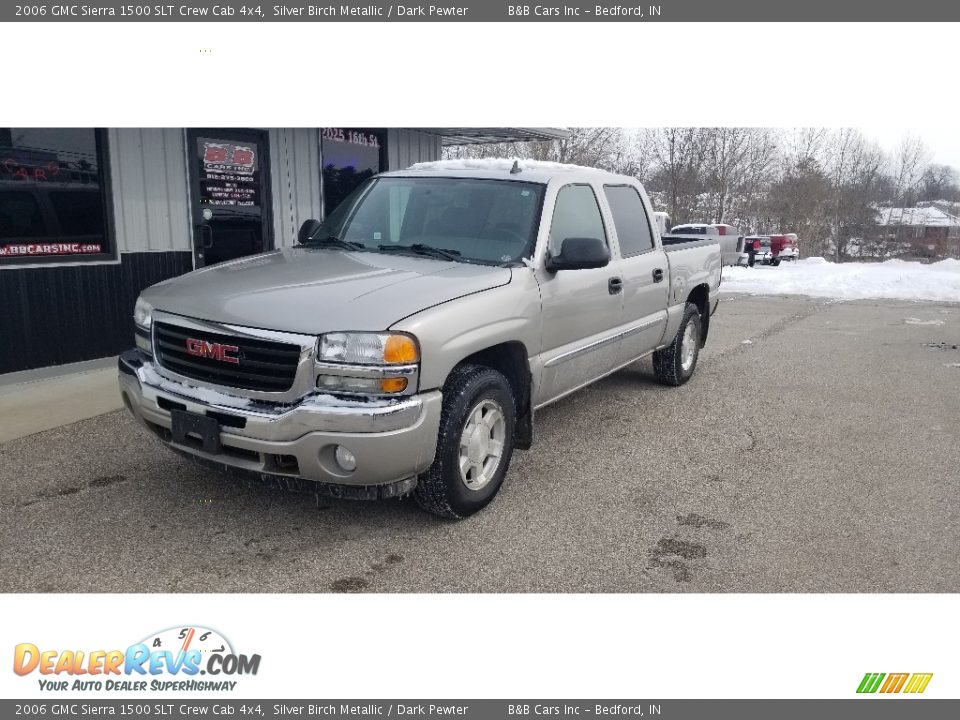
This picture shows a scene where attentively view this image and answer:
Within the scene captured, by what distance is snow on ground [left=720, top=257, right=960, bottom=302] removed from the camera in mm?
17297

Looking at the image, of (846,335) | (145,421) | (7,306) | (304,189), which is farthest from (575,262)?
(846,335)

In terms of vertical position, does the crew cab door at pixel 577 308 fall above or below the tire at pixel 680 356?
above

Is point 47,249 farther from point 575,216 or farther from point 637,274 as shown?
point 637,274

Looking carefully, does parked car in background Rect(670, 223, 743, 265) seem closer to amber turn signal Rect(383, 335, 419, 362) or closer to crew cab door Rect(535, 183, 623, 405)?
crew cab door Rect(535, 183, 623, 405)

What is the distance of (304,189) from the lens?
32.2 feet

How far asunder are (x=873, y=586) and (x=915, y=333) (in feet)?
30.0

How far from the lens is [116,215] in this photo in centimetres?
755

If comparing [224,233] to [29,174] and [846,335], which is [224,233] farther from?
[846,335]

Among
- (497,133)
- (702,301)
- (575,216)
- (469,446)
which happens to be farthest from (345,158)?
(469,446)

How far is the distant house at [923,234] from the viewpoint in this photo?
34.3 metres

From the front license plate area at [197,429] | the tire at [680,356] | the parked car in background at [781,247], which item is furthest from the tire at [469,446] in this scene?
the parked car in background at [781,247]

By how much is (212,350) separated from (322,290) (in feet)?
2.03

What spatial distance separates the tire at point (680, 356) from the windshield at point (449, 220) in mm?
2813

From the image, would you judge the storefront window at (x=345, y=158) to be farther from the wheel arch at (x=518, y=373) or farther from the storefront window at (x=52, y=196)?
the wheel arch at (x=518, y=373)
